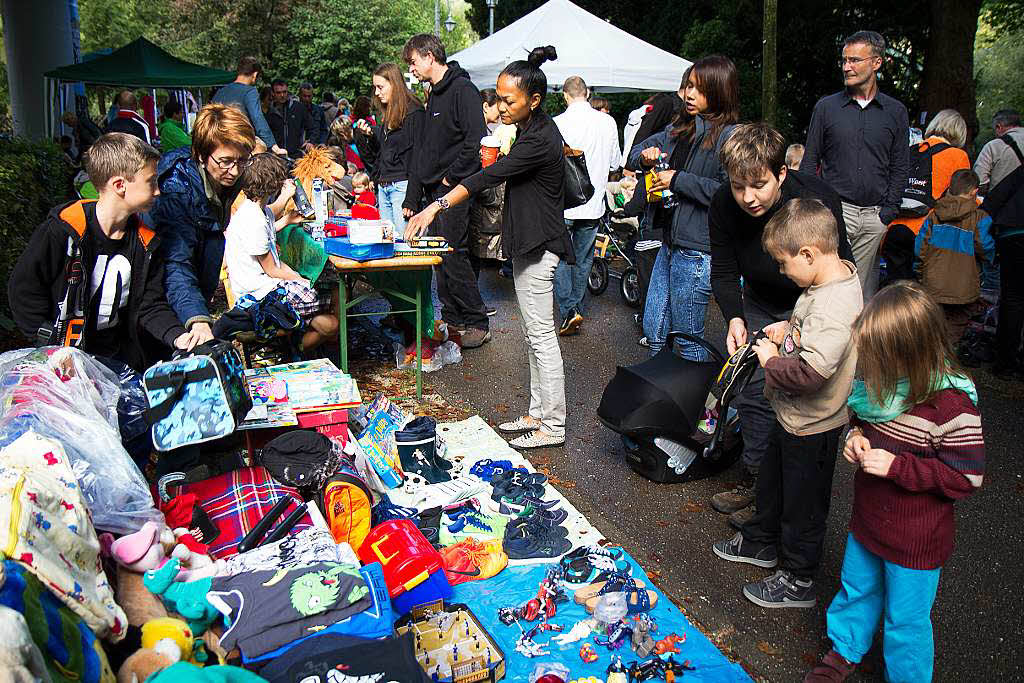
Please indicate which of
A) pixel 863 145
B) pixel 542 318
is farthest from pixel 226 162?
pixel 863 145

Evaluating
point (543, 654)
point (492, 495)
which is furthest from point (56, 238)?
point (543, 654)

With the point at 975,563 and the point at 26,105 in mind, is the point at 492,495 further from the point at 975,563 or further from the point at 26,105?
the point at 26,105

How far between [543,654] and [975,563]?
2.08 m

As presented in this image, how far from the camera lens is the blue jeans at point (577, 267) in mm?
6660

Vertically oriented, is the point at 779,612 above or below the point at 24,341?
below

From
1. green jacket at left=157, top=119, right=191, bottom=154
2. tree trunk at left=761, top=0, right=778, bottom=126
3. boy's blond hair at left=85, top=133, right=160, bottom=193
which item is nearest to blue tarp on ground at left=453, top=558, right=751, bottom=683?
boy's blond hair at left=85, top=133, right=160, bottom=193

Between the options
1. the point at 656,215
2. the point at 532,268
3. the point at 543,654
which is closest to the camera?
the point at 543,654

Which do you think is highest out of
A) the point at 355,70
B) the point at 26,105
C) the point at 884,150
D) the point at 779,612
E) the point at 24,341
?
the point at 355,70

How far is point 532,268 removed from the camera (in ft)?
14.5

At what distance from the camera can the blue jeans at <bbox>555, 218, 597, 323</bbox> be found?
6.66 metres

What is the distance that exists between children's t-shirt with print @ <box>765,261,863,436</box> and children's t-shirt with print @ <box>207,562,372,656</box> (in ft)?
5.73

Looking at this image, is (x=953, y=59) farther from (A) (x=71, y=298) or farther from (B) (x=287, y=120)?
(A) (x=71, y=298)

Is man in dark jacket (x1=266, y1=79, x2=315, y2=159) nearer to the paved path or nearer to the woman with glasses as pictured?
the paved path

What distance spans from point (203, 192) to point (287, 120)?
10.0m
